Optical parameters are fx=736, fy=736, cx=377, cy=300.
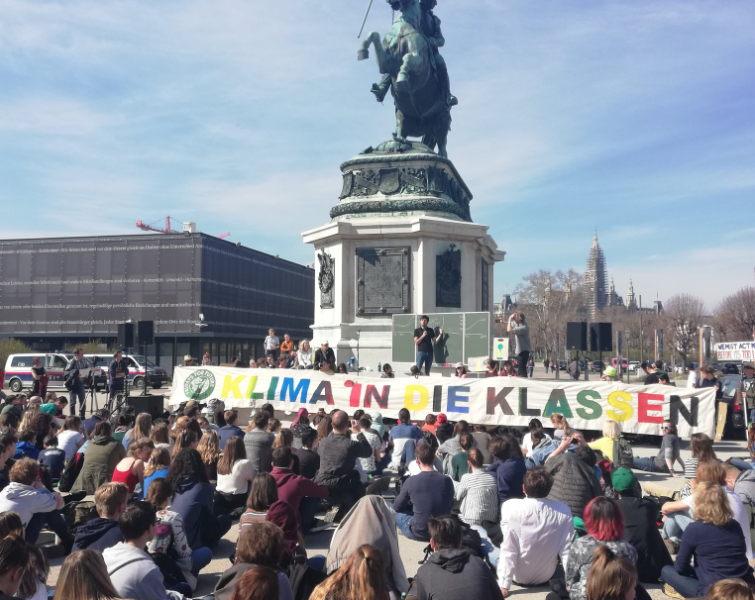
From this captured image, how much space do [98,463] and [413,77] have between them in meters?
19.4

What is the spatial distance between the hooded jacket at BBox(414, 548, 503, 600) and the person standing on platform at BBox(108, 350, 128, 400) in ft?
55.8

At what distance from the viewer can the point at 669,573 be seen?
673 centimetres

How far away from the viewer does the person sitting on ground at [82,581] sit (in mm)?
4039

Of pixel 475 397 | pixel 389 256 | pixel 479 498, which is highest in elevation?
pixel 389 256

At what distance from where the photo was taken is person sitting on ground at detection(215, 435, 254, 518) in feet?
29.3

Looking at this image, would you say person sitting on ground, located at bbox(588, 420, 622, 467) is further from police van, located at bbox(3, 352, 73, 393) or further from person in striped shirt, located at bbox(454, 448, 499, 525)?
police van, located at bbox(3, 352, 73, 393)

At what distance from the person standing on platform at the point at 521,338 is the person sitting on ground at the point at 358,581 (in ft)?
49.8

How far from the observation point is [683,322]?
3118 inches

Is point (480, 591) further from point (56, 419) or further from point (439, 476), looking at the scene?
point (56, 419)

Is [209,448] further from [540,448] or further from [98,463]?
[540,448]

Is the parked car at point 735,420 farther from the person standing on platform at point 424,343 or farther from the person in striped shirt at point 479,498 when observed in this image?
the person in striped shirt at point 479,498

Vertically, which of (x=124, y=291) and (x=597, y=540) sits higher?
(x=124, y=291)

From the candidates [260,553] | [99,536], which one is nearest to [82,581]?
[260,553]

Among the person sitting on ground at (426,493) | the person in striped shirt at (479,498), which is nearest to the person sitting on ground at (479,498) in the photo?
the person in striped shirt at (479,498)
